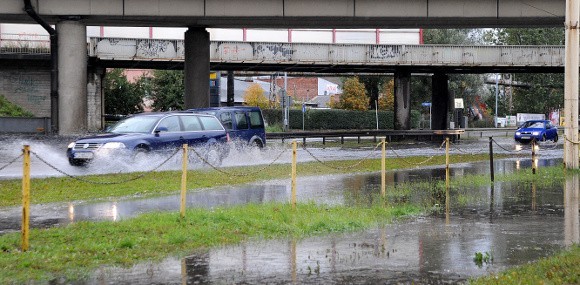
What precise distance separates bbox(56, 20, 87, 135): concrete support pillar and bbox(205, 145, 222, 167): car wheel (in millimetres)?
11683

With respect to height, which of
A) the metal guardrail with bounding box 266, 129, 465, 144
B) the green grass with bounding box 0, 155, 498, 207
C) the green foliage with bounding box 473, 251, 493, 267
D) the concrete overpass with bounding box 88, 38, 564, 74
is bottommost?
the green foliage with bounding box 473, 251, 493, 267

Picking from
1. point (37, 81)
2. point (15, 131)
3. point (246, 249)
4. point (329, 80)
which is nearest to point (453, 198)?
point (246, 249)

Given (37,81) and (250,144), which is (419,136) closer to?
(37,81)

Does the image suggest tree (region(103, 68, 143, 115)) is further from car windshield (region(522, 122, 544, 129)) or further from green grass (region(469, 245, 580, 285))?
green grass (region(469, 245, 580, 285))

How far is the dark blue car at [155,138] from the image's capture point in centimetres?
2377

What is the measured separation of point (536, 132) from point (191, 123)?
35384 mm

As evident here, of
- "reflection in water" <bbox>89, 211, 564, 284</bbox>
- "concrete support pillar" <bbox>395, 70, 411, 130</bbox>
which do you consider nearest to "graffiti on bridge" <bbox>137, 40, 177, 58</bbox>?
"concrete support pillar" <bbox>395, 70, 411, 130</bbox>

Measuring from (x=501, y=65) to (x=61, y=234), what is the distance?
47.7 meters

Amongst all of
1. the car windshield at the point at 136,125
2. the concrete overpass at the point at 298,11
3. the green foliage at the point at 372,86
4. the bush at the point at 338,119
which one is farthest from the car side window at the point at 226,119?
the green foliage at the point at 372,86

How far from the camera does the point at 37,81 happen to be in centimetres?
5834

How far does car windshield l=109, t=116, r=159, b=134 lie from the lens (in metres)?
25.0

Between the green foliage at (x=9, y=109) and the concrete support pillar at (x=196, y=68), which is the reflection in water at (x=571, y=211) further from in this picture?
the green foliage at (x=9, y=109)

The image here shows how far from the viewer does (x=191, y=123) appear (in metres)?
26.7

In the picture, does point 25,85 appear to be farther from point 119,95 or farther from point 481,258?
point 481,258
